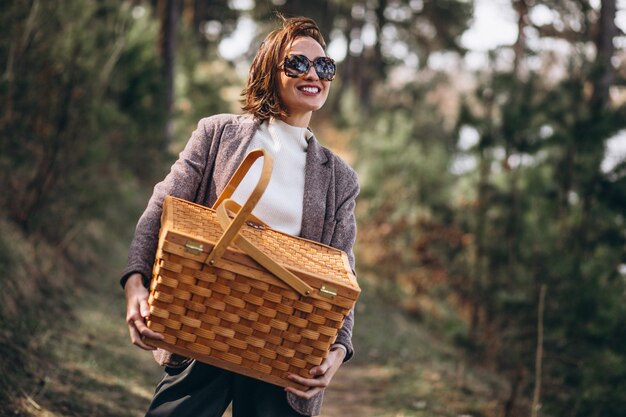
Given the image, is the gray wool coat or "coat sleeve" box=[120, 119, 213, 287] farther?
the gray wool coat

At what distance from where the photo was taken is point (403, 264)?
13.4 m

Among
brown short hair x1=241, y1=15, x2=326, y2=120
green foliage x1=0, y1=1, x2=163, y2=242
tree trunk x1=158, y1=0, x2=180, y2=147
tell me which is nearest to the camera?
brown short hair x1=241, y1=15, x2=326, y2=120

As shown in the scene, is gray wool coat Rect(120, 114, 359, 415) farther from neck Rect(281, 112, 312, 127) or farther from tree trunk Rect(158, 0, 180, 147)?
tree trunk Rect(158, 0, 180, 147)

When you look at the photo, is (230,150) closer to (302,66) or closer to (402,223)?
(302,66)

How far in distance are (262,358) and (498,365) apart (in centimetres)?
718

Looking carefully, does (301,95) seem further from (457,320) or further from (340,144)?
(340,144)

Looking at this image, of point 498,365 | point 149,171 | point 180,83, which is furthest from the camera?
point 180,83

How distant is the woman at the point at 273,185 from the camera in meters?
2.07

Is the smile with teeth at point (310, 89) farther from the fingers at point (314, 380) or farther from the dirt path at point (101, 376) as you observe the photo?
the dirt path at point (101, 376)

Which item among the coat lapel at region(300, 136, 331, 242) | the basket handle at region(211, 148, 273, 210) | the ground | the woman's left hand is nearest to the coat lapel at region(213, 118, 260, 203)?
the basket handle at region(211, 148, 273, 210)

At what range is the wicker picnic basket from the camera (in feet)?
5.93

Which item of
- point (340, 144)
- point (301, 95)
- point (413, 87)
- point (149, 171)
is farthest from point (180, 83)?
point (413, 87)

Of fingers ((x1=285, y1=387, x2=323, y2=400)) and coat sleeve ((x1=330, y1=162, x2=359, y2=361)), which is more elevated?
coat sleeve ((x1=330, y1=162, x2=359, y2=361))

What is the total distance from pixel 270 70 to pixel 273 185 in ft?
1.33
